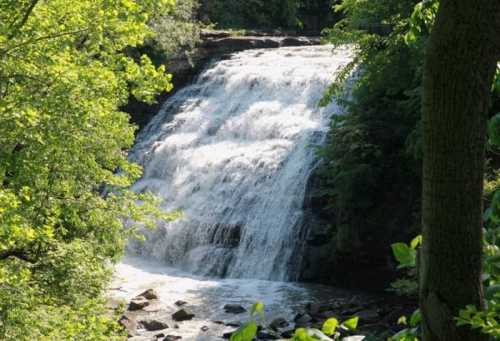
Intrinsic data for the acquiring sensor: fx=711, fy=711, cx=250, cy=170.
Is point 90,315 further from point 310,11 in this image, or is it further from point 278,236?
point 310,11

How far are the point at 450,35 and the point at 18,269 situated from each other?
8.82 metres

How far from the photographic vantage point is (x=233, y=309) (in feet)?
47.4

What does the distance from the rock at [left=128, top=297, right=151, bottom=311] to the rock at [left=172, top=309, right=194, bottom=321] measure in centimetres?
88

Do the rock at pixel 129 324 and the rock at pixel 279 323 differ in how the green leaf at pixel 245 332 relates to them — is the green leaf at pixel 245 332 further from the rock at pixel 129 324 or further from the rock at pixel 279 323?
the rock at pixel 129 324

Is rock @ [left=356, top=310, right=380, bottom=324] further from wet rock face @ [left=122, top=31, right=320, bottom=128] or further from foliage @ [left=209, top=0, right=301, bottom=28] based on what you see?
foliage @ [left=209, top=0, right=301, bottom=28]

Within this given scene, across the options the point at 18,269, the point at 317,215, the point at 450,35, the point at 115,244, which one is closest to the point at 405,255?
the point at 450,35

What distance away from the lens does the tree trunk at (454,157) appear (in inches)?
66.2

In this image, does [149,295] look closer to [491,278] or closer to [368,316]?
[368,316]

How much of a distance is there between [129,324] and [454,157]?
503 inches

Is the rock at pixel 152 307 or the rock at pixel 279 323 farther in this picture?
the rock at pixel 152 307

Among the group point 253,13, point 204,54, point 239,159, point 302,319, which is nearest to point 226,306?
point 302,319

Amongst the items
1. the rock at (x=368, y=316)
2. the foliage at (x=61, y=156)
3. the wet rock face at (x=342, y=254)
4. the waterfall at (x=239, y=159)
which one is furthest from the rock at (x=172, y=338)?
the wet rock face at (x=342, y=254)

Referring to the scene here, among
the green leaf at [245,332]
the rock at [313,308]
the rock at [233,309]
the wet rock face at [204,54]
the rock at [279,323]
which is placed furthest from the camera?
the wet rock face at [204,54]

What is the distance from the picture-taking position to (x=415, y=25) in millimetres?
2477
